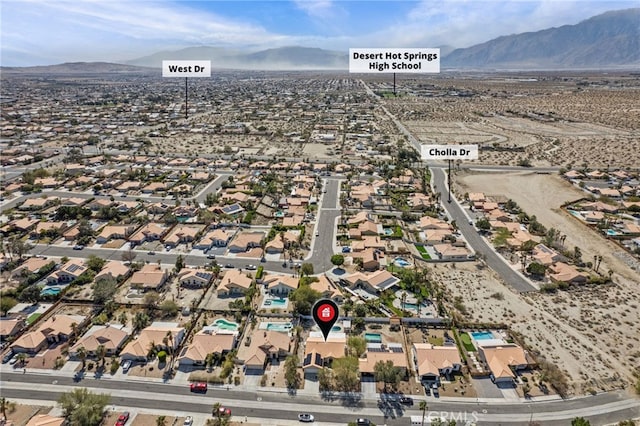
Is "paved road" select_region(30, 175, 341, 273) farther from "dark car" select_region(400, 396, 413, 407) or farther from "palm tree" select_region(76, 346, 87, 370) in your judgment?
"dark car" select_region(400, 396, 413, 407)

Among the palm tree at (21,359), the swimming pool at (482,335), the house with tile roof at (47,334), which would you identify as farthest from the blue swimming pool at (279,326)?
the palm tree at (21,359)

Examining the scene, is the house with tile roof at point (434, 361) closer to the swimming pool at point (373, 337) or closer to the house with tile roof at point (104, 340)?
the swimming pool at point (373, 337)

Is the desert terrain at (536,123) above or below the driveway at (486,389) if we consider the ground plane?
above

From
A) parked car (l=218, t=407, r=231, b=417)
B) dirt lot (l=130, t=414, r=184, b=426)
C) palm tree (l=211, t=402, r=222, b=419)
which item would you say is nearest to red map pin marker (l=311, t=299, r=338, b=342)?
parked car (l=218, t=407, r=231, b=417)

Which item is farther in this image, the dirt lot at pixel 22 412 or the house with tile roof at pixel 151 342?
the house with tile roof at pixel 151 342

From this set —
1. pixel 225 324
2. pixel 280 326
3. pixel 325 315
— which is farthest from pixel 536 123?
pixel 325 315
